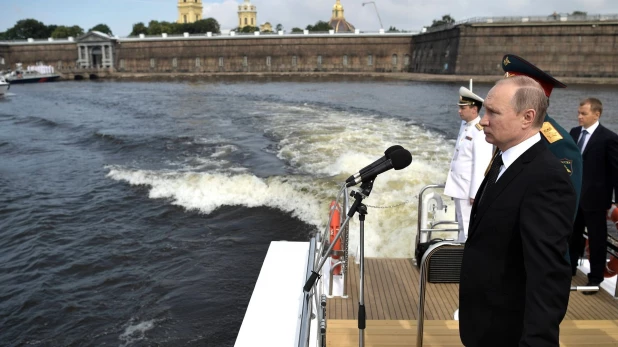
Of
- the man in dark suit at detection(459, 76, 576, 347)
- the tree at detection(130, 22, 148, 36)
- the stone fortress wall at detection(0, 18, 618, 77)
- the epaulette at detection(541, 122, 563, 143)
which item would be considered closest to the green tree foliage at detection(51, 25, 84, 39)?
the tree at detection(130, 22, 148, 36)

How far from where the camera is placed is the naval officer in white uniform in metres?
3.99

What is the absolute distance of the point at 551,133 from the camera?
8.79 ft

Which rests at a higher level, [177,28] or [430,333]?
[177,28]

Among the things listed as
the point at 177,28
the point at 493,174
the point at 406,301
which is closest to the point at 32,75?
the point at 177,28

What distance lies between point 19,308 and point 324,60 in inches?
2539

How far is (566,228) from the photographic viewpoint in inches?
61.1

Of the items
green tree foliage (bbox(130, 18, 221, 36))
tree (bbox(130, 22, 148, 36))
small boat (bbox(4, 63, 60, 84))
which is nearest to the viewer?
small boat (bbox(4, 63, 60, 84))

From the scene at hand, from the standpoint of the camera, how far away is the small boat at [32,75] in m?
56.2

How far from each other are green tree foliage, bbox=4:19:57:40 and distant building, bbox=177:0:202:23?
30.9 metres

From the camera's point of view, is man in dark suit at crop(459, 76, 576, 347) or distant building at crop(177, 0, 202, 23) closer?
man in dark suit at crop(459, 76, 576, 347)

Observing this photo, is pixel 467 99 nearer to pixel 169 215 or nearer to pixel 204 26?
pixel 169 215

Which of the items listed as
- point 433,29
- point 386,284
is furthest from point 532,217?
point 433,29

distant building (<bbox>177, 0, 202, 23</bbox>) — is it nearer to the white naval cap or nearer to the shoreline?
the shoreline

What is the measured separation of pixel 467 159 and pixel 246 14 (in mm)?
135236
